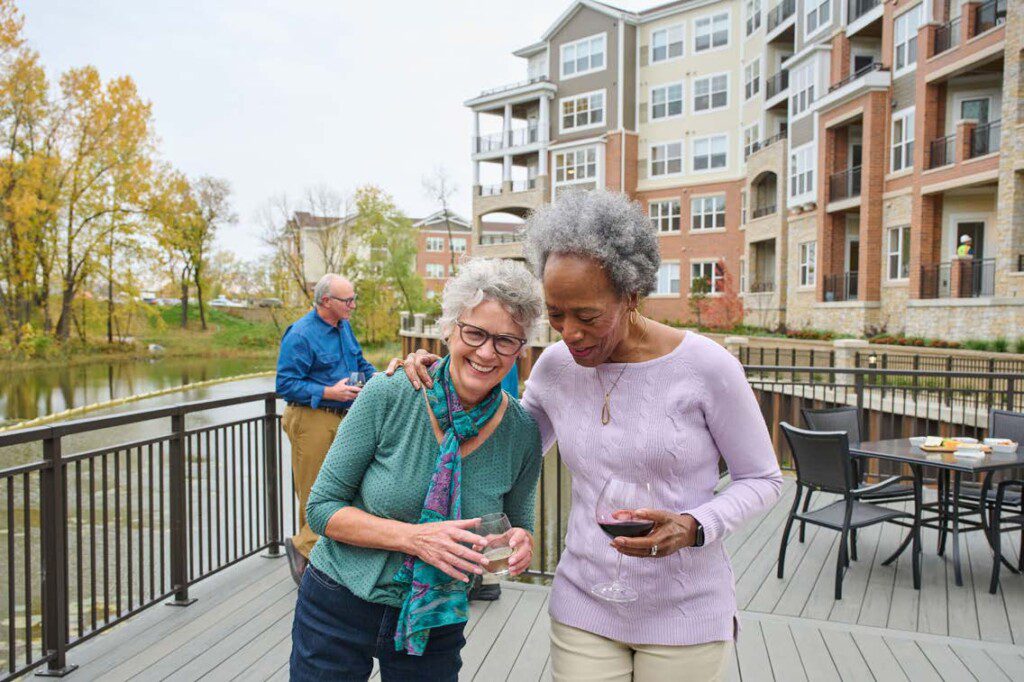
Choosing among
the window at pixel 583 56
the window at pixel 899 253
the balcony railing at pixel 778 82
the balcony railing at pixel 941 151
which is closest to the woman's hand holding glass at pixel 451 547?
the balcony railing at pixel 941 151

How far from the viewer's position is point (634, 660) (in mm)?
1728

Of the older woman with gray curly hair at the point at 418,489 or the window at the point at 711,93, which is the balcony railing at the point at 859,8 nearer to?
the window at the point at 711,93

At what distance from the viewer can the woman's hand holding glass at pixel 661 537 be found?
152 centimetres

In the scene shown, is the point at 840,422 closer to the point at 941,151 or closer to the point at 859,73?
the point at 941,151

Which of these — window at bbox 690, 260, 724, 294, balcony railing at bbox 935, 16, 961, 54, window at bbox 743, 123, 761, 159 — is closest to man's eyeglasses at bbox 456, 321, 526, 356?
balcony railing at bbox 935, 16, 961, 54

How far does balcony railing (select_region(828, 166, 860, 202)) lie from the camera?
2522cm

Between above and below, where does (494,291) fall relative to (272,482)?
above

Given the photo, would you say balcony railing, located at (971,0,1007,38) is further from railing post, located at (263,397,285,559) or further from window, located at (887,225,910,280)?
railing post, located at (263,397,285,559)

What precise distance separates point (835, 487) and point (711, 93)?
33997mm

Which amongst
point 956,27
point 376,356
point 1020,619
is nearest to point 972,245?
point 956,27

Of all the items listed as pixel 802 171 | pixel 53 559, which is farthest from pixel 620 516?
pixel 802 171

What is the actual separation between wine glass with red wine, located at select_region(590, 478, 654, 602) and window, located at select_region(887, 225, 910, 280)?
77.9 feet

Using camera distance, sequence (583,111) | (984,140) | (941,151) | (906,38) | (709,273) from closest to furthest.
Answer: (984,140) → (941,151) → (906,38) → (709,273) → (583,111)

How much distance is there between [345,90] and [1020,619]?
102 m
